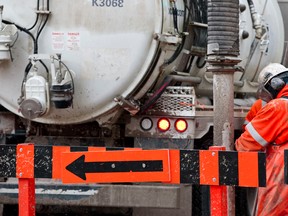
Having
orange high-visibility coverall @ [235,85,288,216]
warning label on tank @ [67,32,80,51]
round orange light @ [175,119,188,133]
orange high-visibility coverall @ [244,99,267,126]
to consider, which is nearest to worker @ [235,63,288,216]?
orange high-visibility coverall @ [235,85,288,216]

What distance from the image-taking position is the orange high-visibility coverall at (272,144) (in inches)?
256

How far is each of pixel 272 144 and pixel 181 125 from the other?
1010 millimetres

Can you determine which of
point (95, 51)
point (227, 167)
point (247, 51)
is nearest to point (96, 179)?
point (227, 167)

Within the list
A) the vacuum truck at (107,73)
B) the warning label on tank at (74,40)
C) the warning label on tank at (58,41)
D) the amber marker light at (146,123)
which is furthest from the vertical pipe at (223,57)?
the warning label on tank at (58,41)

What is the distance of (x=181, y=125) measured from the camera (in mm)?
7402

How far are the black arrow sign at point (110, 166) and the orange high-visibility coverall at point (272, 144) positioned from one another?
43.7 inches

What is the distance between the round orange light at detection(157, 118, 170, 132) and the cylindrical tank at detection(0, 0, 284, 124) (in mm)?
267

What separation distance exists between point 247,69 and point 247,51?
10.6 inches

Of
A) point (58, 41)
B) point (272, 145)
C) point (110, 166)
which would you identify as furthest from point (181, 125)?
point (110, 166)

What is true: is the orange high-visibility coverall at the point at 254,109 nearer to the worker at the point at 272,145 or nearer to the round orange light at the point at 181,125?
the round orange light at the point at 181,125

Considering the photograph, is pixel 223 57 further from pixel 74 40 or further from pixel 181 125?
pixel 74 40

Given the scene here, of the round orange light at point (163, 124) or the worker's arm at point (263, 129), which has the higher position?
the worker's arm at point (263, 129)

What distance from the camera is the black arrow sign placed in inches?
224

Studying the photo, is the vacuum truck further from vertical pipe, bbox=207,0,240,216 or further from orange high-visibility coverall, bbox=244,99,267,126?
orange high-visibility coverall, bbox=244,99,267,126
